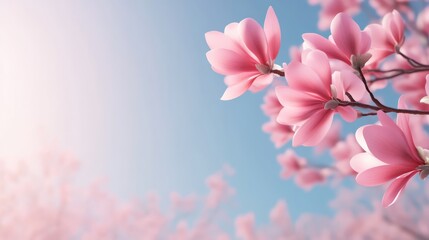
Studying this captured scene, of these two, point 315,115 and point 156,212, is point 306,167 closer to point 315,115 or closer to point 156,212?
point 315,115

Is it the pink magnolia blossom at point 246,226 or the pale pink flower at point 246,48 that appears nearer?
the pale pink flower at point 246,48

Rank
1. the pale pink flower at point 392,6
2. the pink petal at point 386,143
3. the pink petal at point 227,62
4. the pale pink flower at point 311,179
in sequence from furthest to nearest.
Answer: the pale pink flower at point 311,179 < the pale pink flower at point 392,6 < the pink petal at point 227,62 < the pink petal at point 386,143

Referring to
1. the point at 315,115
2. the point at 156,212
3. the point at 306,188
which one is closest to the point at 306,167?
the point at 306,188

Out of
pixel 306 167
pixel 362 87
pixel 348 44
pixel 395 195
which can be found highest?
pixel 306 167

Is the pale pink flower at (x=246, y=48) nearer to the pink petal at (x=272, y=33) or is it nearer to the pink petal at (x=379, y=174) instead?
Answer: the pink petal at (x=272, y=33)

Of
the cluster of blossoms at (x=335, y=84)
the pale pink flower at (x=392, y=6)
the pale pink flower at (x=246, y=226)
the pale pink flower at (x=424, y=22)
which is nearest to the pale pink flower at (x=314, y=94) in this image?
the cluster of blossoms at (x=335, y=84)

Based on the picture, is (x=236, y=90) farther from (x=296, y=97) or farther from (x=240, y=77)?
(x=296, y=97)

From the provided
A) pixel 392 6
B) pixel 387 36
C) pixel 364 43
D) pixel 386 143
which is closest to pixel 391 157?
pixel 386 143

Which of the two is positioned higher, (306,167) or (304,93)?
(306,167)
